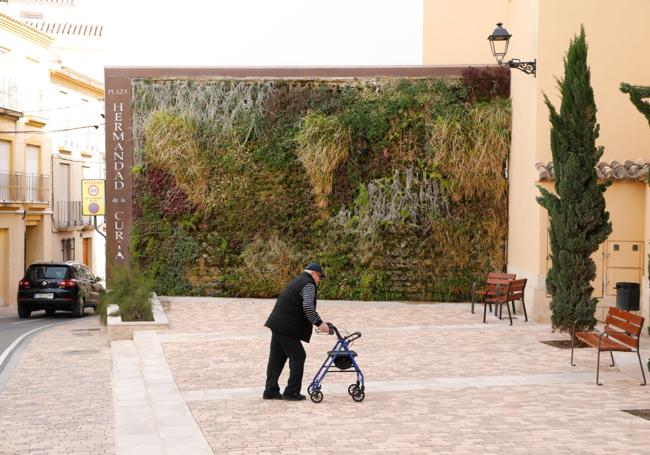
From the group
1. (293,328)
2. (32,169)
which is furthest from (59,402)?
(32,169)

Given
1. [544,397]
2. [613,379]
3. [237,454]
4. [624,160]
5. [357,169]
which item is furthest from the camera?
[357,169]

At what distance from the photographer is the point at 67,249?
4109 cm

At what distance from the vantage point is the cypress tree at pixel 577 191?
1301 cm

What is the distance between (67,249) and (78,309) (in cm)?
1721

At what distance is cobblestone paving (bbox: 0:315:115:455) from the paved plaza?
0.02 metres

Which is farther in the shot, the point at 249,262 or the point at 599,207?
the point at 249,262

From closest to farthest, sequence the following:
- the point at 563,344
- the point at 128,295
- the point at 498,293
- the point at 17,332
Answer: the point at 563,344
the point at 128,295
the point at 498,293
the point at 17,332

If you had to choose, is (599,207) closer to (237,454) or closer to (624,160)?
(624,160)

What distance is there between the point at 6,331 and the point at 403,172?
30.8ft

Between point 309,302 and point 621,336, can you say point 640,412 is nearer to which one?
point 621,336

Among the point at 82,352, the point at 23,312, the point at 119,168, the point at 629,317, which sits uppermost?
the point at 119,168

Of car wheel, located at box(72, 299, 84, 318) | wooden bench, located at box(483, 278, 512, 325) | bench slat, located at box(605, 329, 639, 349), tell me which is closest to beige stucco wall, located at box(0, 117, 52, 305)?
car wheel, located at box(72, 299, 84, 318)

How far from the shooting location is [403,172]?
20.4 meters

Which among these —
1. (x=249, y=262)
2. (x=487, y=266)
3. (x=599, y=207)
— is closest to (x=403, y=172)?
(x=487, y=266)
